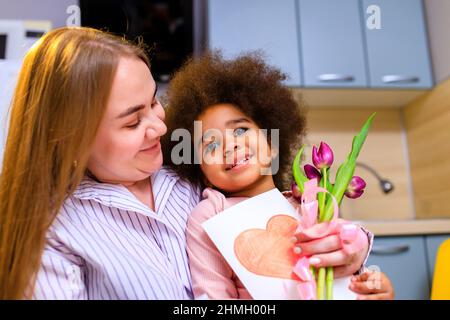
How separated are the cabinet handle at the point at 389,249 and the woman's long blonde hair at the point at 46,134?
3.39ft

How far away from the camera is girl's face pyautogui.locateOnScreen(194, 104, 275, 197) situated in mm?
658

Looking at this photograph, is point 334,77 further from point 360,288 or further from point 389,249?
point 360,288

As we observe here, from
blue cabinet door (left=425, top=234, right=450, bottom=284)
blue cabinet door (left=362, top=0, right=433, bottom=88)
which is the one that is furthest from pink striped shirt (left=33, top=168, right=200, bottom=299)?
blue cabinet door (left=362, top=0, right=433, bottom=88)

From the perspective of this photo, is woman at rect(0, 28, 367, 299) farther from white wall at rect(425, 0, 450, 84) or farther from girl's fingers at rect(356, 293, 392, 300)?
white wall at rect(425, 0, 450, 84)

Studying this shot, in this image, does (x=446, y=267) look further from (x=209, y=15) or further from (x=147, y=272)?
(x=209, y=15)

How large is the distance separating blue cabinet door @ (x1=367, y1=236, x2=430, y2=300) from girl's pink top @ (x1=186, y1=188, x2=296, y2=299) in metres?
0.87

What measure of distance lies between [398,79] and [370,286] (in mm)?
1379

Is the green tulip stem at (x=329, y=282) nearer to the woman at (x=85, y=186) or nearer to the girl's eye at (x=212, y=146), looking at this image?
the woman at (x=85, y=186)

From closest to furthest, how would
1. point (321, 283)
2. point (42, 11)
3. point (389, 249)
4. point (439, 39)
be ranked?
point (321, 283) → point (42, 11) → point (389, 249) → point (439, 39)

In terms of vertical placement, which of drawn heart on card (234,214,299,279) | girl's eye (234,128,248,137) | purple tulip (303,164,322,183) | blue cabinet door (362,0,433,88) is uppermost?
blue cabinet door (362,0,433,88)

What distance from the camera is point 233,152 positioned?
652mm

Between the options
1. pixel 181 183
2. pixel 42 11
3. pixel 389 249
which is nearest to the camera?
pixel 181 183

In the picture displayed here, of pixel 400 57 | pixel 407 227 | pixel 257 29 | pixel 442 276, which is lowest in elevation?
pixel 442 276

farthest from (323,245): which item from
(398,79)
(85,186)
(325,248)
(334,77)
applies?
(398,79)
